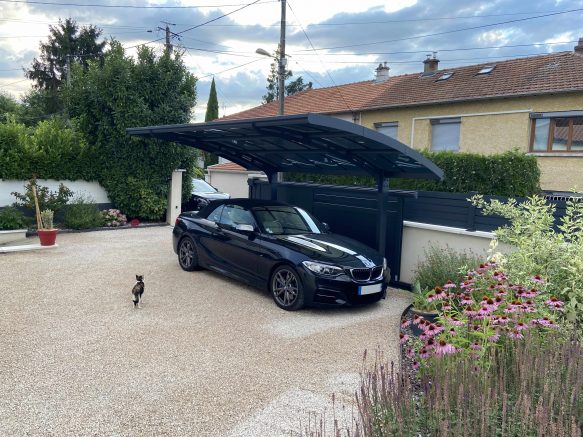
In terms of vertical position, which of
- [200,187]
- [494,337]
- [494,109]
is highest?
[494,109]

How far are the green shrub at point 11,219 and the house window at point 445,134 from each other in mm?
14193

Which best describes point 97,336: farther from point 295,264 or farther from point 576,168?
point 576,168

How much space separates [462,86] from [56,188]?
47.9 feet

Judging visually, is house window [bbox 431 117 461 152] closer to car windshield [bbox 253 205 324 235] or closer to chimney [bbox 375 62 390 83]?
chimney [bbox 375 62 390 83]

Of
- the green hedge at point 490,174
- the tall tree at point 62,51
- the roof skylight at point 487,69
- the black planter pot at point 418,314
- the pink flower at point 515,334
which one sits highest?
the tall tree at point 62,51

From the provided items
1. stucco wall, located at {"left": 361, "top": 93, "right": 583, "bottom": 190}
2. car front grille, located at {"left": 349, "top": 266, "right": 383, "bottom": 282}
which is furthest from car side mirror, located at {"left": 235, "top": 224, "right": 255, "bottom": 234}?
stucco wall, located at {"left": 361, "top": 93, "right": 583, "bottom": 190}

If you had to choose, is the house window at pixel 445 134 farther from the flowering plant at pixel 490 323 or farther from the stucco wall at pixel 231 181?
the flowering plant at pixel 490 323

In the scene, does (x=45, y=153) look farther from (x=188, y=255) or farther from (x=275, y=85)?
(x=275, y=85)

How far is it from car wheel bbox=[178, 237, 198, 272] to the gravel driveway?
39cm

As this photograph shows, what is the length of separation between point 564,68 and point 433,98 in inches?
172

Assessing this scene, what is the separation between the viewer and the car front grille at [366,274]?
6.20 meters

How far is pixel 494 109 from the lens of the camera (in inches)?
633

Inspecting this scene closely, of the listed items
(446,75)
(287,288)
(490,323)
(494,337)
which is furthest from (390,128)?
(494,337)

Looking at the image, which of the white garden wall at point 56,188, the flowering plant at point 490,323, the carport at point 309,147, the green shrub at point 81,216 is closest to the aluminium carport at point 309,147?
the carport at point 309,147
